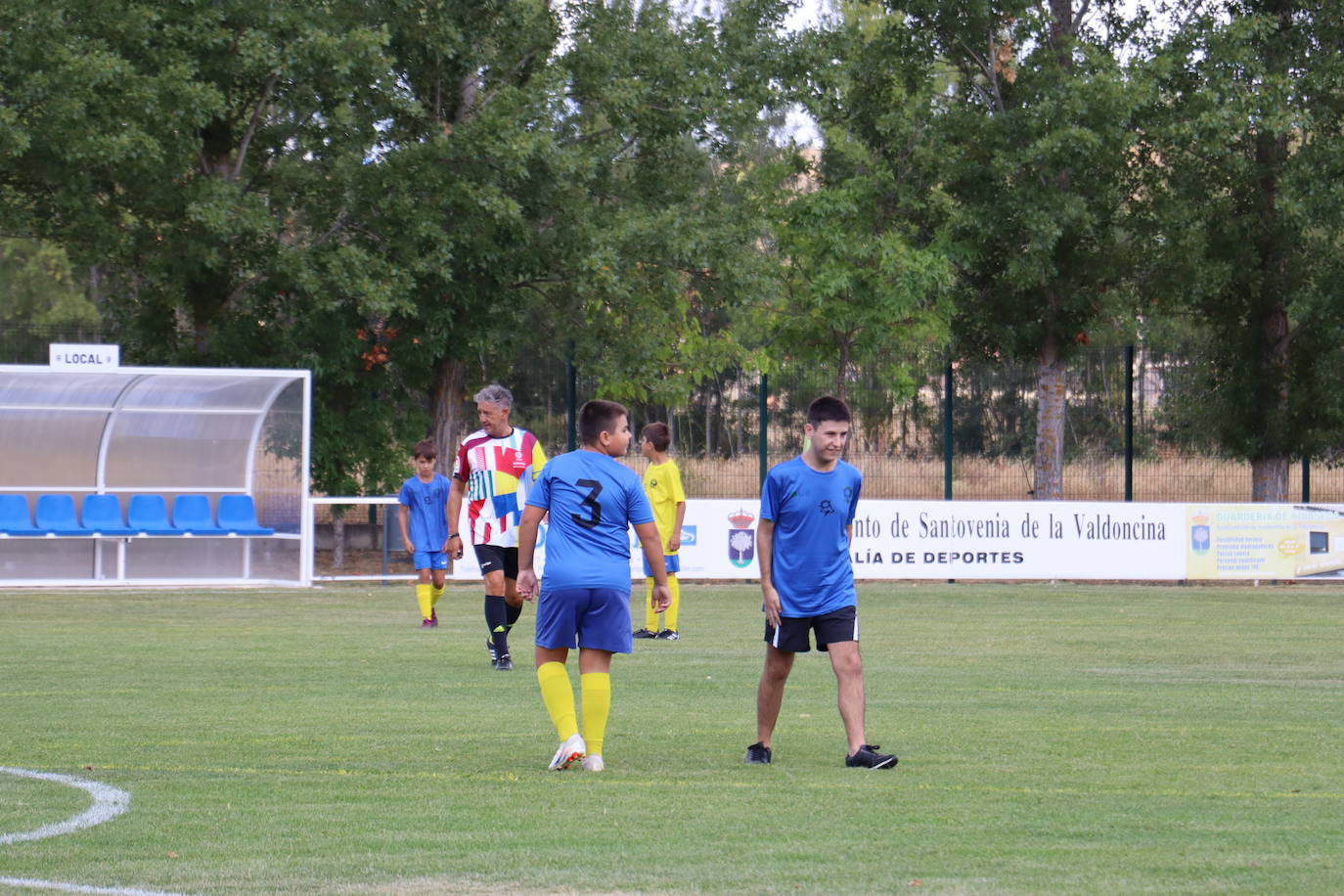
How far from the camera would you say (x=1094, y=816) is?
7.01 meters

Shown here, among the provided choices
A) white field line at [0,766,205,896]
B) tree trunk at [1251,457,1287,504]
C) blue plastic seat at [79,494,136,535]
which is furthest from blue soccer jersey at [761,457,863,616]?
tree trunk at [1251,457,1287,504]

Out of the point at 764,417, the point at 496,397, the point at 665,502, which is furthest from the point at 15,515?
the point at 496,397

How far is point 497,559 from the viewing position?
12445 mm

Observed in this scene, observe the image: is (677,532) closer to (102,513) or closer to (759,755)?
(759,755)

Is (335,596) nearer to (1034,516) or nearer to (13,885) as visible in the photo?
(1034,516)

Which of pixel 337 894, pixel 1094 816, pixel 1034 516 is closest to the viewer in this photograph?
pixel 337 894

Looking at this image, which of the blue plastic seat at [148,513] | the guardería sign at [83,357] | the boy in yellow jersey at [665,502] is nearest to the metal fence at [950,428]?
the blue plastic seat at [148,513]

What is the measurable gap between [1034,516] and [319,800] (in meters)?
18.1

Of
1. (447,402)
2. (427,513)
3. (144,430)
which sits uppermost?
(447,402)

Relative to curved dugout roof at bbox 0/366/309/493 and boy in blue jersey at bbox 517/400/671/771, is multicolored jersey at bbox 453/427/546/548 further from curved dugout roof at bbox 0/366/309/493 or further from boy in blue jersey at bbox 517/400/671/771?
curved dugout roof at bbox 0/366/309/493

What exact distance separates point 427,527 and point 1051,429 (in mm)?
15710

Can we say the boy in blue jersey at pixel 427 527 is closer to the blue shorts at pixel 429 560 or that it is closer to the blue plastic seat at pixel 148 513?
the blue shorts at pixel 429 560

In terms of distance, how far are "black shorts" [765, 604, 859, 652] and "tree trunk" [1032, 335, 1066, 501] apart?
2174 cm

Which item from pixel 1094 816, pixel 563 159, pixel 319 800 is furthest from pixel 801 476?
pixel 563 159
